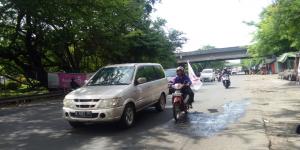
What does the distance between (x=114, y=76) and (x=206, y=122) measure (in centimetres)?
295

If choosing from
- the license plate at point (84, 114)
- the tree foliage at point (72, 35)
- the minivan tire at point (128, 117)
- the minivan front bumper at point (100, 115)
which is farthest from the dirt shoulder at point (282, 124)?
the tree foliage at point (72, 35)

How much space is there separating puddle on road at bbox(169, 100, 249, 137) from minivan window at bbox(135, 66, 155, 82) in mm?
1737

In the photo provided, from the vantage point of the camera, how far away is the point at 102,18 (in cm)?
2753

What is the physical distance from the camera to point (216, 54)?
304 ft

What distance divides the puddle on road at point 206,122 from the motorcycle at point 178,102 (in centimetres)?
24

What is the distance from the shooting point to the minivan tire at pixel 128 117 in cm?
1055

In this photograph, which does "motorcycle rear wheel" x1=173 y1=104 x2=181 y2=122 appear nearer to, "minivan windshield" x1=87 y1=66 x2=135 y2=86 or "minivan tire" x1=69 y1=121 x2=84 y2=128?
"minivan windshield" x1=87 y1=66 x2=135 y2=86

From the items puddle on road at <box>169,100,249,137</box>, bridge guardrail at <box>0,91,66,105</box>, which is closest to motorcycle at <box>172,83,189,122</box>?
puddle on road at <box>169,100,249,137</box>

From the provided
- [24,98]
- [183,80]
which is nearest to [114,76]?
[183,80]

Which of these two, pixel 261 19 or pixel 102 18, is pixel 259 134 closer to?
pixel 102 18

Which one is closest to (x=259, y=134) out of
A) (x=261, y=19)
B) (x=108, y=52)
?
(x=108, y=52)

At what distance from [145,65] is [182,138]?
4383 mm

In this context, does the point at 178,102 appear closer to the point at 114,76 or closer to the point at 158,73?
the point at 114,76

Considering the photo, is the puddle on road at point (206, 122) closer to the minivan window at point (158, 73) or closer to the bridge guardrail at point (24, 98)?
the minivan window at point (158, 73)
